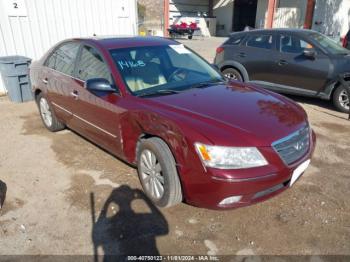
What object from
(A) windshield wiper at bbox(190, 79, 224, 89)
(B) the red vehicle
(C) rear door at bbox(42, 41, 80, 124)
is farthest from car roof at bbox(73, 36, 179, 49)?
(A) windshield wiper at bbox(190, 79, 224, 89)

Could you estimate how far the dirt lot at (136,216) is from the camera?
8.87 feet

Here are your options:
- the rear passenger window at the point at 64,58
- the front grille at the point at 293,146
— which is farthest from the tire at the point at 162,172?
the rear passenger window at the point at 64,58

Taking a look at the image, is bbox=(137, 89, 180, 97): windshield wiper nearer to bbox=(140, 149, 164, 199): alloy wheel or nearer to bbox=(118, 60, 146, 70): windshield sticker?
bbox=(118, 60, 146, 70): windshield sticker

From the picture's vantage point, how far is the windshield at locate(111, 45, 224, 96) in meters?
3.39

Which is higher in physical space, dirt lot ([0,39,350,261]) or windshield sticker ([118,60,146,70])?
windshield sticker ([118,60,146,70])

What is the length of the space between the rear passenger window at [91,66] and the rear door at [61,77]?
198 mm

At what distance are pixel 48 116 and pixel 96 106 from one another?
190 centimetres

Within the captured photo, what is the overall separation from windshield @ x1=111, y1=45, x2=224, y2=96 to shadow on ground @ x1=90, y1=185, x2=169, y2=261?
44.4 inches

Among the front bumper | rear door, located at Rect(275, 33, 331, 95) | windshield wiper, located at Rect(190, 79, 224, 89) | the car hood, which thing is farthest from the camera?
rear door, located at Rect(275, 33, 331, 95)

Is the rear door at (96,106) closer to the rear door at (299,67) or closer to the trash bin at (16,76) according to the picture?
the trash bin at (16,76)

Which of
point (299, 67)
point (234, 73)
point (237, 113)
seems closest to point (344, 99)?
point (299, 67)

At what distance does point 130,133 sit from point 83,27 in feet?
19.7

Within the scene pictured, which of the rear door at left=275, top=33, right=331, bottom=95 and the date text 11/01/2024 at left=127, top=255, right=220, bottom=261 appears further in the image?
the rear door at left=275, top=33, right=331, bottom=95

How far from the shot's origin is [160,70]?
3.61 meters
